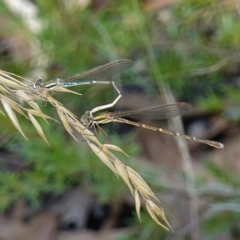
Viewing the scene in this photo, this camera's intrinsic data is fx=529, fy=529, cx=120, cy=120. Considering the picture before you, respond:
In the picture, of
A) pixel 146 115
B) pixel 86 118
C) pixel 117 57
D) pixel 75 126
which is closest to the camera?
pixel 75 126

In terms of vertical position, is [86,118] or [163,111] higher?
[163,111]

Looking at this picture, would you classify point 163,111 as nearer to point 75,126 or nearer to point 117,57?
point 75,126

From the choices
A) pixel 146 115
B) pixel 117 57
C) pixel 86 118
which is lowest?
pixel 86 118

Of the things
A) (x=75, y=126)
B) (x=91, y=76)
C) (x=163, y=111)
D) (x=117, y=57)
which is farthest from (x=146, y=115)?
(x=117, y=57)

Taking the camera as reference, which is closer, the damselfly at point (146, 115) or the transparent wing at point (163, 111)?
the damselfly at point (146, 115)

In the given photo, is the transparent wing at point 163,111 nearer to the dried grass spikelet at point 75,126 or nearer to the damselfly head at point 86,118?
the damselfly head at point 86,118

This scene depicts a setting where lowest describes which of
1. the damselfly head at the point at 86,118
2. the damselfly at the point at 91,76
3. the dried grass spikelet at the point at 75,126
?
the dried grass spikelet at the point at 75,126

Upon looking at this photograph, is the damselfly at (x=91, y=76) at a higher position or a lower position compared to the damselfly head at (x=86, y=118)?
higher

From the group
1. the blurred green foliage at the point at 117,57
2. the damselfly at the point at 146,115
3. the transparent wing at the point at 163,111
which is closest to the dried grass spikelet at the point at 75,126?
the damselfly at the point at 146,115

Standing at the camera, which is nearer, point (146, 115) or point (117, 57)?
point (146, 115)

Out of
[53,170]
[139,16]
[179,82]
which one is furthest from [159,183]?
[139,16]

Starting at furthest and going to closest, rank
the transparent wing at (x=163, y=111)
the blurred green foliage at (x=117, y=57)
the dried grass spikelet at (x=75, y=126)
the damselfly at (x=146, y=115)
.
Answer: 1. the blurred green foliage at (x=117, y=57)
2. the transparent wing at (x=163, y=111)
3. the damselfly at (x=146, y=115)
4. the dried grass spikelet at (x=75, y=126)

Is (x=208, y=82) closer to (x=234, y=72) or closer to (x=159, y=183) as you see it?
(x=234, y=72)
